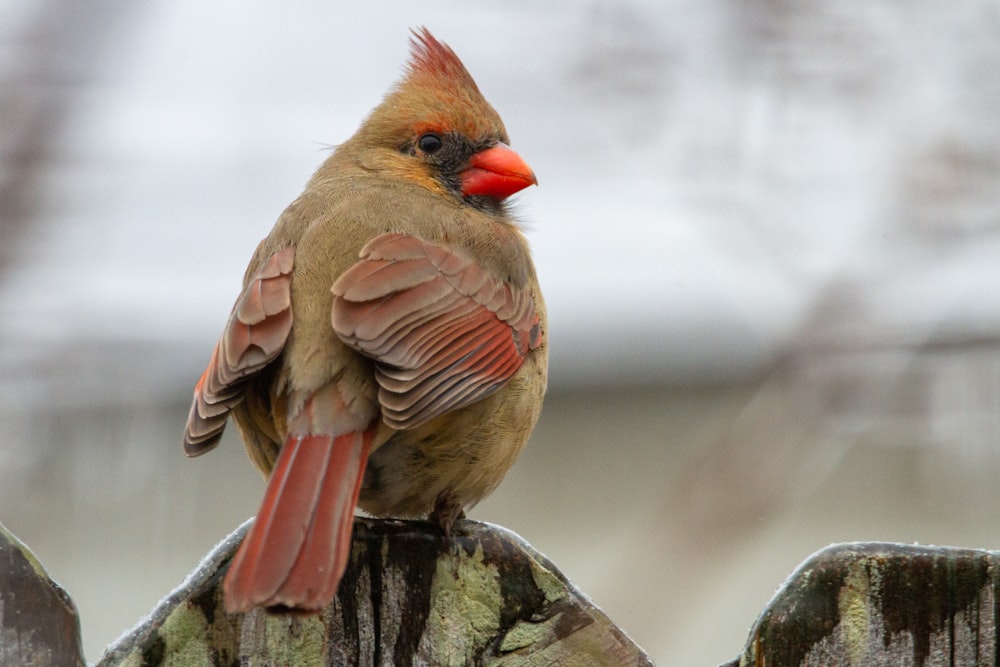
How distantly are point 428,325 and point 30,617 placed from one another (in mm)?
1096

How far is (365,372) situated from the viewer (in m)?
2.66

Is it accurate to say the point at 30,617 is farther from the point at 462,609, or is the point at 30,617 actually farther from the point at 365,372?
the point at 365,372

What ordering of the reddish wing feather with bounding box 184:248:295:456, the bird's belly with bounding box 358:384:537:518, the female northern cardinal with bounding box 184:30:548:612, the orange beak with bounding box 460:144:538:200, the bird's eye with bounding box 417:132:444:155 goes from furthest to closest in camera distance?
1. the bird's eye with bounding box 417:132:444:155
2. the orange beak with bounding box 460:144:538:200
3. the bird's belly with bounding box 358:384:537:518
4. the reddish wing feather with bounding box 184:248:295:456
5. the female northern cardinal with bounding box 184:30:548:612

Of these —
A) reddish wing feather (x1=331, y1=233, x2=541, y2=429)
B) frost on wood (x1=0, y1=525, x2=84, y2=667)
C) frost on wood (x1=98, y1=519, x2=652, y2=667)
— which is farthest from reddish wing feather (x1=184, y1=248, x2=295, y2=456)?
frost on wood (x1=0, y1=525, x2=84, y2=667)

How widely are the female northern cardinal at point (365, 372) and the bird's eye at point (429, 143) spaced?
0.74 feet

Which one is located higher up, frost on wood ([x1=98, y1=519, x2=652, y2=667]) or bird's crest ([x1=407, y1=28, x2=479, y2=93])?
bird's crest ([x1=407, y1=28, x2=479, y2=93])

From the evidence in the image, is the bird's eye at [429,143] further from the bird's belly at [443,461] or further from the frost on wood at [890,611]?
the frost on wood at [890,611]

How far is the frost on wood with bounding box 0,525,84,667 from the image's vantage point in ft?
6.34

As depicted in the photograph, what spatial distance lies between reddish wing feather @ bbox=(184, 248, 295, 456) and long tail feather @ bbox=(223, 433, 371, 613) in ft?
0.73

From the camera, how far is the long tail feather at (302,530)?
1947 mm

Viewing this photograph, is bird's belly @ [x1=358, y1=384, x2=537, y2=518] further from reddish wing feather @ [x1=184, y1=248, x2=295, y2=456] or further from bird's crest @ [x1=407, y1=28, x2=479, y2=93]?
bird's crest @ [x1=407, y1=28, x2=479, y2=93]

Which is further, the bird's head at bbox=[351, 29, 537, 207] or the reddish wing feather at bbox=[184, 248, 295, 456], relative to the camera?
the bird's head at bbox=[351, 29, 537, 207]

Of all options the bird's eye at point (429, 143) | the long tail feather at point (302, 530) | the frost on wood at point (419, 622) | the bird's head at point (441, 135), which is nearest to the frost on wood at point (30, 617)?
the frost on wood at point (419, 622)

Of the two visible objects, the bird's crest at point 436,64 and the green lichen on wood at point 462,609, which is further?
the bird's crest at point 436,64
